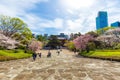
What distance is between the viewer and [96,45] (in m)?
60.8

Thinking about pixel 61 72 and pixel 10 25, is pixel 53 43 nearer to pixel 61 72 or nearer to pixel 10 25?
pixel 10 25

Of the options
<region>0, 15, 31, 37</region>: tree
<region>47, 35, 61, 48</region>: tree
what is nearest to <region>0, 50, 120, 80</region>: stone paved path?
<region>0, 15, 31, 37</region>: tree

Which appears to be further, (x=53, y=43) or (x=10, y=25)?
(x=53, y=43)

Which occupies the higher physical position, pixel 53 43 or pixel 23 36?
pixel 23 36

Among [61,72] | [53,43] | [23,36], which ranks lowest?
[61,72]

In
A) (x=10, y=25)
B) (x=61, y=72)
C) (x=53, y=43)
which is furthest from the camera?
(x=53, y=43)

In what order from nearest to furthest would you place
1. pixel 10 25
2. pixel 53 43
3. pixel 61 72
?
pixel 61 72, pixel 10 25, pixel 53 43

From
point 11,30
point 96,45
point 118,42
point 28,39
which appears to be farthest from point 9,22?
point 118,42

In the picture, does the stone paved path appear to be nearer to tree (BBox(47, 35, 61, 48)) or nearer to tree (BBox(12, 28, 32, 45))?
tree (BBox(12, 28, 32, 45))

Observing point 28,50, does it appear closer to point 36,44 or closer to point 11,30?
point 36,44

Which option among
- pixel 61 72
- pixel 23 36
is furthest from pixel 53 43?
pixel 61 72

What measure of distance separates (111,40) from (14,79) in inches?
1715

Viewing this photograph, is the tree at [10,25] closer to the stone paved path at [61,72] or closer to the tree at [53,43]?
the stone paved path at [61,72]

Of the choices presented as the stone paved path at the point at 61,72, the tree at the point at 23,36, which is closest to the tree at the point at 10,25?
the tree at the point at 23,36
